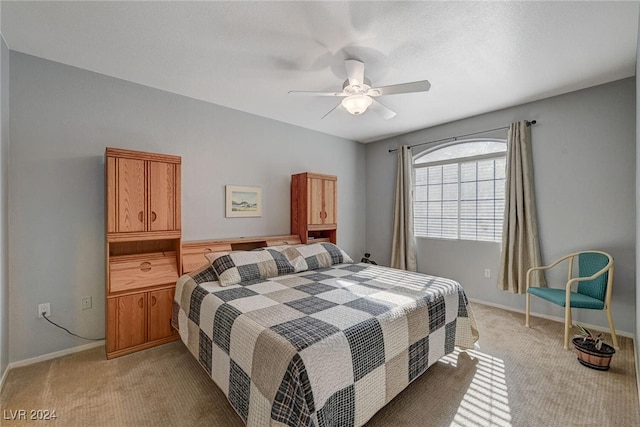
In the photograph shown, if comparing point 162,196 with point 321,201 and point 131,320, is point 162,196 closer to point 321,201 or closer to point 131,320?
point 131,320

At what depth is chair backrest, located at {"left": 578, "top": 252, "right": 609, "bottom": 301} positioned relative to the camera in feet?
9.13

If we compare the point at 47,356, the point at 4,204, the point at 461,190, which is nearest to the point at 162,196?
the point at 4,204

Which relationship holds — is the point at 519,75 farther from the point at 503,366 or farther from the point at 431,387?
the point at 431,387

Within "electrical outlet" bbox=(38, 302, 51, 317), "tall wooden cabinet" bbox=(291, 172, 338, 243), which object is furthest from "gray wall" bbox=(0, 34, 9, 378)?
"tall wooden cabinet" bbox=(291, 172, 338, 243)

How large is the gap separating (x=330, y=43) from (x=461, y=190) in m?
3.05

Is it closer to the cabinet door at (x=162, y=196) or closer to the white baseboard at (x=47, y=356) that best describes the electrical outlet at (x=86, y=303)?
the white baseboard at (x=47, y=356)

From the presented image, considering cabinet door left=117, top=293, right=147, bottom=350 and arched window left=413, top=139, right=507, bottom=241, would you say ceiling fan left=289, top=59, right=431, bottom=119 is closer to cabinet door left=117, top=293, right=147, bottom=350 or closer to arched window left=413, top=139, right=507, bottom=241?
arched window left=413, top=139, right=507, bottom=241

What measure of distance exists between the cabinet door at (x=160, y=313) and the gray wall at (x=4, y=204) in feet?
3.23

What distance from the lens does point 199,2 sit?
1.81 m

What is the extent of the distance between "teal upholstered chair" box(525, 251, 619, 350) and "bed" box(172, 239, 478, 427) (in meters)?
1.00

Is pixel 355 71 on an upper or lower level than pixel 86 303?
upper

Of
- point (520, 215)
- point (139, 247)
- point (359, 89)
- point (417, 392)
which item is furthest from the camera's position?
point (520, 215)

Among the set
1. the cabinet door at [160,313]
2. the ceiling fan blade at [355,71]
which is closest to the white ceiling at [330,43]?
the ceiling fan blade at [355,71]

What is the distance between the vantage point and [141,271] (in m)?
2.76
